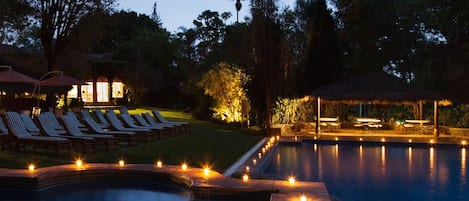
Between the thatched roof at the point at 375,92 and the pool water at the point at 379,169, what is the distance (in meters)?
3.75

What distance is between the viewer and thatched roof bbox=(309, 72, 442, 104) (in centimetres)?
2009

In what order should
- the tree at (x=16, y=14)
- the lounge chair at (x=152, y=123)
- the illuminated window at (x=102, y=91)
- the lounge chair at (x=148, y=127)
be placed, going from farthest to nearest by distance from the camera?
the illuminated window at (x=102, y=91), the tree at (x=16, y=14), the lounge chair at (x=152, y=123), the lounge chair at (x=148, y=127)

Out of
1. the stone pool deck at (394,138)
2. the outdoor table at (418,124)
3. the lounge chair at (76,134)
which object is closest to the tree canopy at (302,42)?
the outdoor table at (418,124)

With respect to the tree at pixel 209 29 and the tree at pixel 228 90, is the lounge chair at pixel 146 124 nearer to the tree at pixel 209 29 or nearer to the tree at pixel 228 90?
the tree at pixel 228 90

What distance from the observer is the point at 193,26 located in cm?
4425

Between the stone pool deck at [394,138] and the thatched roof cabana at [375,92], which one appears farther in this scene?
the thatched roof cabana at [375,92]

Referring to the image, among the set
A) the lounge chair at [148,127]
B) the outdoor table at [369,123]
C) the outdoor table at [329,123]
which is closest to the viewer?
the lounge chair at [148,127]

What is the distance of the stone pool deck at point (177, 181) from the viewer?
7.41 meters

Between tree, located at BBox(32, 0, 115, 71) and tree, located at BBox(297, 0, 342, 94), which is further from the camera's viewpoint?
tree, located at BBox(297, 0, 342, 94)

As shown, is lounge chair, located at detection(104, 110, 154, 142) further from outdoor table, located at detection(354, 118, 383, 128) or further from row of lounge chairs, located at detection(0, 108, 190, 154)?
outdoor table, located at detection(354, 118, 383, 128)

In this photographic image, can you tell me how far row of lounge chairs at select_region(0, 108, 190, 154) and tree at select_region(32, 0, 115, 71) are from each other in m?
8.88

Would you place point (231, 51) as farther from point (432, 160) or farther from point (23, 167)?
point (23, 167)

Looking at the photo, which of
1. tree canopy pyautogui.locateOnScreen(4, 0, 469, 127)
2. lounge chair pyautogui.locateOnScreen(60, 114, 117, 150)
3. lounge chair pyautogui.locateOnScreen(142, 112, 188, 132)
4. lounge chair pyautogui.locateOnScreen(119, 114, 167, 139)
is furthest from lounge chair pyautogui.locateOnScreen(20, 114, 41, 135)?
tree canopy pyautogui.locateOnScreen(4, 0, 469, 127)

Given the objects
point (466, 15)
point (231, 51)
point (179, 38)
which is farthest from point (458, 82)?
point (179, 38)
